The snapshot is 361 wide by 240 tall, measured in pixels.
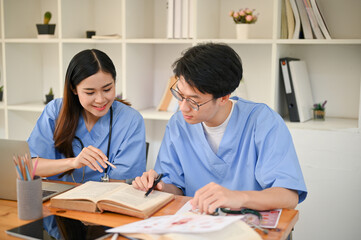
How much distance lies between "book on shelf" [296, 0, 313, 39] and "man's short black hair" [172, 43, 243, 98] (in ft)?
3.43

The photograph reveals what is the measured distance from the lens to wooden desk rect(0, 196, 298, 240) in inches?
47.8

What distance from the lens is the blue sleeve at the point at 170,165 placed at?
1.72 meters

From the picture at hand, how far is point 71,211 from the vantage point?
1.36 metres

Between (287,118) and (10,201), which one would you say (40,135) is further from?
(287,118)

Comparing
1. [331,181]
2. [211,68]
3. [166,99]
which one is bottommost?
[331,181]

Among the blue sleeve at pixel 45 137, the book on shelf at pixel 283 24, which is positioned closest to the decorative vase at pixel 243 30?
the book on shelf at pixel 283 24

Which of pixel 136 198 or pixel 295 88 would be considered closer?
pixel 136 198

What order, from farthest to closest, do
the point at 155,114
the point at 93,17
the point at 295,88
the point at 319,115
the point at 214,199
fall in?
1. the point at 93,17
2. the point at 155,114
3. the point at 319,115
4. the point at 295,88
5. the point at 214,199

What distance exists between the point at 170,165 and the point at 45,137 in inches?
24.4

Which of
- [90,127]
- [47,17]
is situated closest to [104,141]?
[90,127]

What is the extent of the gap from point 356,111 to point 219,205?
66.4 inches

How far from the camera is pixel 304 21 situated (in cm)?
243

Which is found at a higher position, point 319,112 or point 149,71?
point 149,71

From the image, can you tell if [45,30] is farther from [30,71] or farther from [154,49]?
[154,49]
